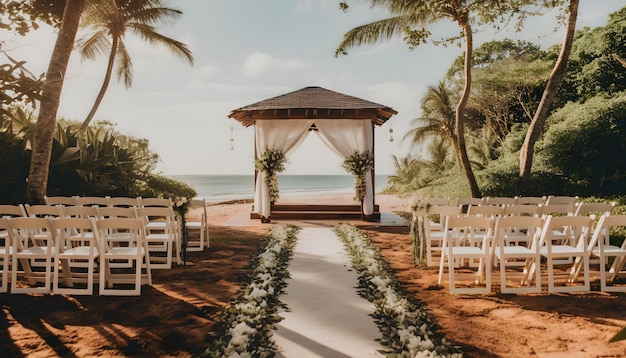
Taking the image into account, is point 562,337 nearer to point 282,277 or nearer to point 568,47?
point 282,277

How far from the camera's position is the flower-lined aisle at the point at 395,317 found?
3607mm

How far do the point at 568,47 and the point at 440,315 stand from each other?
9.81m

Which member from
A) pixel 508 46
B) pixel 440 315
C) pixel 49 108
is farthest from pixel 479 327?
pixel 508 46

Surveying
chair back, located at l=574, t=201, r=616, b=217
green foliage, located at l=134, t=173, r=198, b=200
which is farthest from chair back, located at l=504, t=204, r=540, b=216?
green foliage, located at l=134, t=173, r=198, b=200

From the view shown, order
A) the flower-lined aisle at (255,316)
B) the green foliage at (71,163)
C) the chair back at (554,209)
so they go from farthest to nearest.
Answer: the green foliage at (71,163) < the chair back at (554,209) < the flower-lined aisle at (255,316)

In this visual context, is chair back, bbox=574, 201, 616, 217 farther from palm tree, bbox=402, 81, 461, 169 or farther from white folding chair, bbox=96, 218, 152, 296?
palm tree, bbox=402, 81, 461, 169

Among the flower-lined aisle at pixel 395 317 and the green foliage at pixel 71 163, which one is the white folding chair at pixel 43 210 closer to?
the green foliage at pixel 71 163

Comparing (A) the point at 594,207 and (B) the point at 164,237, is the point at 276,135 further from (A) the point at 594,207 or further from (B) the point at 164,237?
(A) the point at 594,207

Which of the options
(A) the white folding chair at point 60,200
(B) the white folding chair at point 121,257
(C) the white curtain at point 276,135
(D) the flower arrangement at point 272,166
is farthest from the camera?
(C) the white curtain at point 276,135

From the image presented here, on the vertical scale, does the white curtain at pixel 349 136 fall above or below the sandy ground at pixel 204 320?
above

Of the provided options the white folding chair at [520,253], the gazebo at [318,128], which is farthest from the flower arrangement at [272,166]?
the white folding chair at [520,253]

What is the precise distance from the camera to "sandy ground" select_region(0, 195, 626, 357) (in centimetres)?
372

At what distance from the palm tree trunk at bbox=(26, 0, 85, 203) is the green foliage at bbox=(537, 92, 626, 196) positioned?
1461 centimetres

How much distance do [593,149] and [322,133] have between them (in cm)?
959
